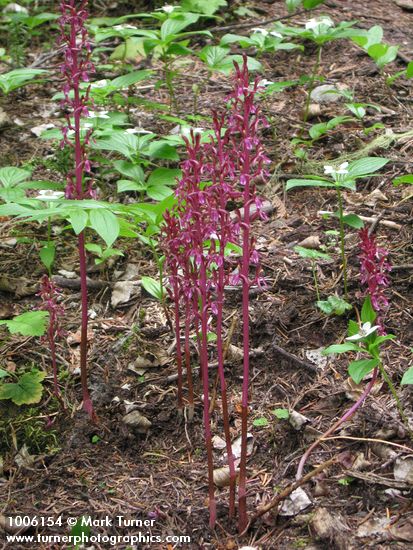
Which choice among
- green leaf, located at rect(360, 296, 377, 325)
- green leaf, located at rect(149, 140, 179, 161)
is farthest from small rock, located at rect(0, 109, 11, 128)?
green leaf, located at rect(360, 296, 377, 325)

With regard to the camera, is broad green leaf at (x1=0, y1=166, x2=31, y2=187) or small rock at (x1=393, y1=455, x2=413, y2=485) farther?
broad green leaf at (x1=0, y1=166, x2=31, y2=187)

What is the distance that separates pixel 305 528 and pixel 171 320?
4.37 feet

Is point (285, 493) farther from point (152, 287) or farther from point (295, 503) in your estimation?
point (152, 287)

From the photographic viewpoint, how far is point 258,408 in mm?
2932

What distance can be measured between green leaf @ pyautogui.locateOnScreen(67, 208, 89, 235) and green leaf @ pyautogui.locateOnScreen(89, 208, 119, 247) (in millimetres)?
61

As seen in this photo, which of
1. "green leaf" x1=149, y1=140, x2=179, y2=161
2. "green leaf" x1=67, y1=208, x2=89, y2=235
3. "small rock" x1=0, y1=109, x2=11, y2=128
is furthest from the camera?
"small rock" x1=0, y1=109, x2=11, y2=128

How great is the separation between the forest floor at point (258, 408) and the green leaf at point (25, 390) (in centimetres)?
6

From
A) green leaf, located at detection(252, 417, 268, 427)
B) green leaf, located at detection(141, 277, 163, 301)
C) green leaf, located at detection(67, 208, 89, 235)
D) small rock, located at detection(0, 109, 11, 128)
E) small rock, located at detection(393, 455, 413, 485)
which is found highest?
green leaf, located at detection(67, 208, 89, 235)

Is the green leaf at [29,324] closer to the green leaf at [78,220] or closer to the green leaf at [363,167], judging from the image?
the green leaf at [78,220]

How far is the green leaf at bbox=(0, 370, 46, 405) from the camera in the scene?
3.04 metres

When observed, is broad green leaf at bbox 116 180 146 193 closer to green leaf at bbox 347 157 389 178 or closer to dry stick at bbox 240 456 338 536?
green leaf at bbox 347 157 389 178

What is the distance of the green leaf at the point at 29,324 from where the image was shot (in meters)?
2.85

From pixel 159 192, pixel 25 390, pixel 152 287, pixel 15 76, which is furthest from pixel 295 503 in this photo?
pixel 15 76

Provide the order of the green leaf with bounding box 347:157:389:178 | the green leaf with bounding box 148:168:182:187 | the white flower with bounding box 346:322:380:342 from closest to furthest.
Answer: the white flower with bounding box 346:322:380:342
the green leaf with bounding box 347:157:389:178
the green leaf with bounding box 148:168:182:187
